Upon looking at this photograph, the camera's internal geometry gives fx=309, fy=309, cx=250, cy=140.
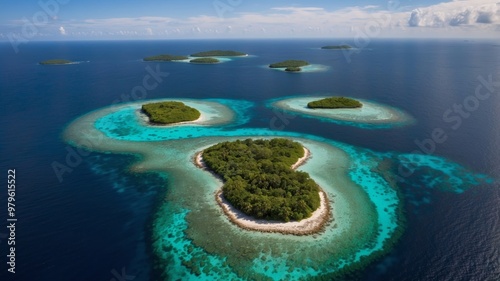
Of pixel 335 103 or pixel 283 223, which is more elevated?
pixel 335 103

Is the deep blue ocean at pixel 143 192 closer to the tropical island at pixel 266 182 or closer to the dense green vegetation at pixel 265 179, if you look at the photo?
the tropical island at pixel 266 182

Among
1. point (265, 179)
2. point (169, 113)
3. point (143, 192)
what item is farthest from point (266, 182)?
point (169, 113)

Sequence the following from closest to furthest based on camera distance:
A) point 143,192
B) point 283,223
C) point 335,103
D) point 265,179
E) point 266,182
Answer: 1. point 283,223
2. point 266,182
3. point 265,179
4. point 143,192
5. point 335,103

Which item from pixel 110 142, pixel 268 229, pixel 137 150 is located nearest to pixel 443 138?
pixel 268 229

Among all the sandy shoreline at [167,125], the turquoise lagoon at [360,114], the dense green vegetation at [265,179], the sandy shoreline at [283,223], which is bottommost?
the turquoise lagoon at [360,114]

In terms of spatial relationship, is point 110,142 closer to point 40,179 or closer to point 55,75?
point 40,179

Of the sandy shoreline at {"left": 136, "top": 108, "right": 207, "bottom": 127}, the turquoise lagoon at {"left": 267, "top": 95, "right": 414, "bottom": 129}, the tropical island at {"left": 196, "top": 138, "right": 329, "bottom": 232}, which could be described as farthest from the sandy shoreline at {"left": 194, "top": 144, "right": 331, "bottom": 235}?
the turquoise lagoon at {"left": 267, "top": 95, "right": 414, "bottom": 129}

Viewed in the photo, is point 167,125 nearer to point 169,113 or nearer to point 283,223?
point 169,113

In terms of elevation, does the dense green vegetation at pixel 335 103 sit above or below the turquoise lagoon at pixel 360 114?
above

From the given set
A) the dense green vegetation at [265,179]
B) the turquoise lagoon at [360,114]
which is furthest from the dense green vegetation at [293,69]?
the dense green vegetation at [265,179]
